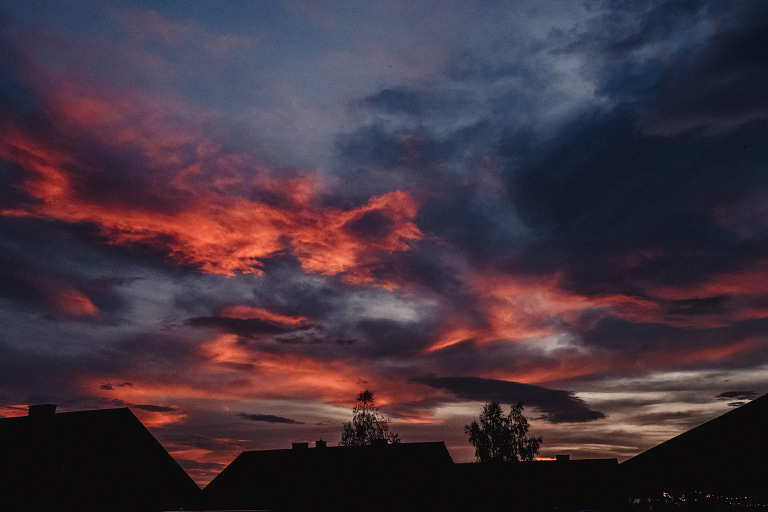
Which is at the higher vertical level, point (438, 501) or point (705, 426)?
point (705, 426)

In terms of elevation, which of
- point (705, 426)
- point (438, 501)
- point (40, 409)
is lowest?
point (438, 501)

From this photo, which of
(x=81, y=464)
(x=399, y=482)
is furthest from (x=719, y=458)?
(x=81, y=464)

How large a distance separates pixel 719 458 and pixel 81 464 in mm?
34994

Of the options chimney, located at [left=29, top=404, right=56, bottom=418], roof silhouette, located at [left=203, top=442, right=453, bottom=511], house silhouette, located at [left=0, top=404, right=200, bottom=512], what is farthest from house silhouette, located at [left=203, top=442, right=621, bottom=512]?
chimney, located at [left=29, top=404, right=56, bottom=418]

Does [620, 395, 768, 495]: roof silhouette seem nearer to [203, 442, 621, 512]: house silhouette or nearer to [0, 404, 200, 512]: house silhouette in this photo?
[203, 442, 621, 512]: house silhouette

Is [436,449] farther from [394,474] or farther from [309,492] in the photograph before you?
[309,492]

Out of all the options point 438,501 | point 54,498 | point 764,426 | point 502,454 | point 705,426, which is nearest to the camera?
point 764,426

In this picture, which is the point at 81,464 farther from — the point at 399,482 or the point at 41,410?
the point at 399,482

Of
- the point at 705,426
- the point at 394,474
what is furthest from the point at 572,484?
the point at 705,426

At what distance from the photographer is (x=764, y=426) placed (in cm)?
1376

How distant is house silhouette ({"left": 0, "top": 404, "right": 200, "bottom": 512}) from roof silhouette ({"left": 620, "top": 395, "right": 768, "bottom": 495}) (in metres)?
32.1

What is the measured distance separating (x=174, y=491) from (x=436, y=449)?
20317 mm

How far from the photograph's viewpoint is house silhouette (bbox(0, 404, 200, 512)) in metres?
33.1

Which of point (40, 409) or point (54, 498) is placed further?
point (40, 409)
